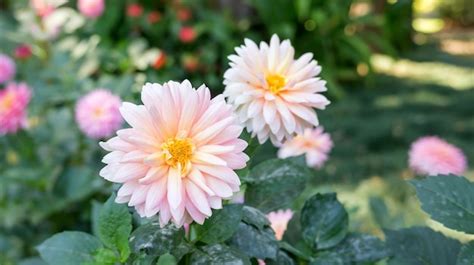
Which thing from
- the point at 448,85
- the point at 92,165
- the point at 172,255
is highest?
the point at 448,85

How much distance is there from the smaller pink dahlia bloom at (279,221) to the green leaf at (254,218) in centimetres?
18

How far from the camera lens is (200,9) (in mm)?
4277

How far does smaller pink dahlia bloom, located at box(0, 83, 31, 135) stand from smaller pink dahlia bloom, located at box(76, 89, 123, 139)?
18 cm

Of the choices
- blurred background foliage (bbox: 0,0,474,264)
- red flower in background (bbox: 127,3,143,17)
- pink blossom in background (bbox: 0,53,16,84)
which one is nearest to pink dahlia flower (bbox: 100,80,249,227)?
blurred background foliage (bbox: 0,0,474,264)

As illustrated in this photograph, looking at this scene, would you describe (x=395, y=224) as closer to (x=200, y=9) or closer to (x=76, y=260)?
(x=76, y=260)

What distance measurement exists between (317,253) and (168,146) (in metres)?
0.30

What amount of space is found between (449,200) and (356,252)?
0.15 meters

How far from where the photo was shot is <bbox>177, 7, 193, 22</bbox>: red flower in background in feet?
13.2

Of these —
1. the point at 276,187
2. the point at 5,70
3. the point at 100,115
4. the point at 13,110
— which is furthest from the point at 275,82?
the point at 5,70

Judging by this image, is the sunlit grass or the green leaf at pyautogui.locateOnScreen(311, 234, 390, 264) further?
the sunlit grass

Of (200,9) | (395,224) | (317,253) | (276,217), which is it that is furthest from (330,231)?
(200,9)

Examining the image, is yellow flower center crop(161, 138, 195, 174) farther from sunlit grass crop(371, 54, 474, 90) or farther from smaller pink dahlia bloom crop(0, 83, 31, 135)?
sunlit grass crop(371, 54, 474, 90)

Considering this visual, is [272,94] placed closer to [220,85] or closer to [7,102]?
[7,102]

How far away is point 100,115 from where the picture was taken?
174cm
